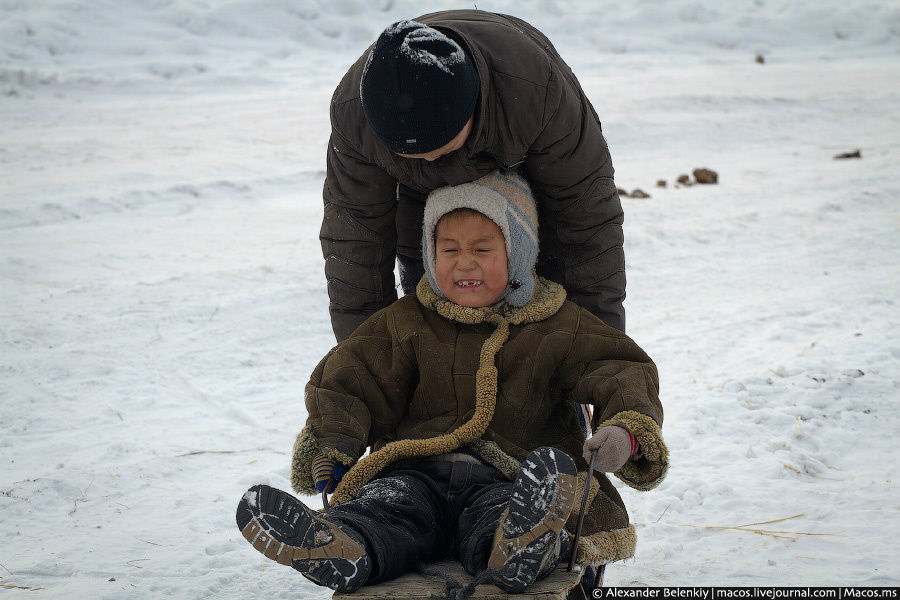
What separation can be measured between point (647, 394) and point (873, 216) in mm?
4909

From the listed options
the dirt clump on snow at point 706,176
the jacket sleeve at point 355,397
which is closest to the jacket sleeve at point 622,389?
the jacket sleeve at point 355,397

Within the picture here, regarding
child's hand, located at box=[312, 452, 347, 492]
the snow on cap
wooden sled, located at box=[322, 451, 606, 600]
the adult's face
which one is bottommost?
wooden sled, located at box=[322, 451, 606, 600]

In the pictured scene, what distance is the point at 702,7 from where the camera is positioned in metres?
15.7

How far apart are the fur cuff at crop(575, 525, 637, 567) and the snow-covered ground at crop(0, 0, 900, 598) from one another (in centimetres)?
50

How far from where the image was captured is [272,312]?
14.8ft

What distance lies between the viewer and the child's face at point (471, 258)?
2203mm

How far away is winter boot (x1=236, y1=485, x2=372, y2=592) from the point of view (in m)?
1.62

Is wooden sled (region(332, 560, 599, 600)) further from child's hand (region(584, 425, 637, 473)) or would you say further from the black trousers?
child's hand (region(584, 425, 637, 473))

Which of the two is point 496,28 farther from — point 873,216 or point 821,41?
point 821,41

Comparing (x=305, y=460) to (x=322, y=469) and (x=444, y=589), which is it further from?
(x=444, y=589)

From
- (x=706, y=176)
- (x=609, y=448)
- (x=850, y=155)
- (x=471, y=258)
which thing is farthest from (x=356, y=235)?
(x=850, y=155)

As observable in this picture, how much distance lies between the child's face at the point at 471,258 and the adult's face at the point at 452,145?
239 millimetres

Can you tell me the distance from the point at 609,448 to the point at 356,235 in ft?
3.49

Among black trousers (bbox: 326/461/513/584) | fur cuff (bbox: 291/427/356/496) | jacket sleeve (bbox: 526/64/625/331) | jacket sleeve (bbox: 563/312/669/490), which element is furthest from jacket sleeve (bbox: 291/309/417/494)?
jacket sleeve (bbox: 526/64/625/331)
